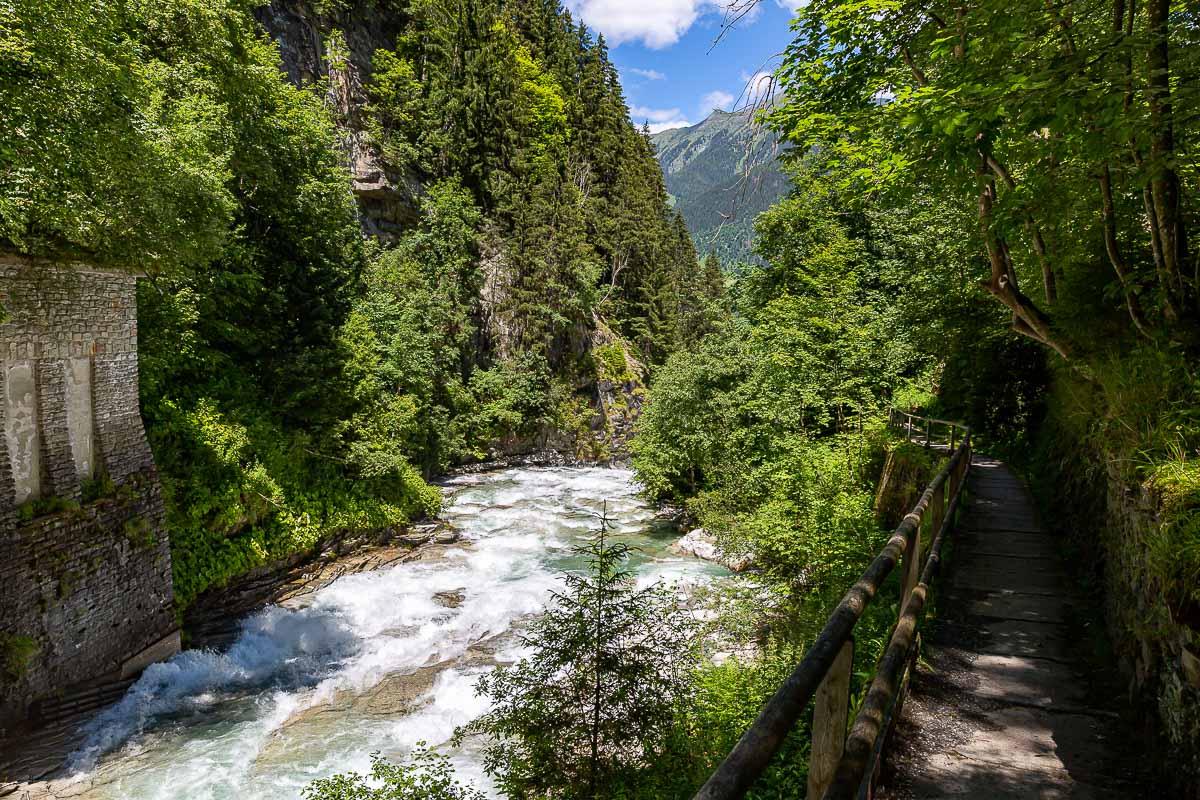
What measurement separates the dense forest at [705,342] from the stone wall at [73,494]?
899 mm

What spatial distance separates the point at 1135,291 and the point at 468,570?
628 inches

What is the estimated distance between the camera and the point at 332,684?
11.8 meters

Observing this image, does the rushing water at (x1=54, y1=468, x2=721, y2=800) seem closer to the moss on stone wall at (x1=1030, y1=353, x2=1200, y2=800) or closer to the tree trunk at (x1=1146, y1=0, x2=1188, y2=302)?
the moss on stone wall at (x1=1030, y1=353, x2=1200, y2=800)

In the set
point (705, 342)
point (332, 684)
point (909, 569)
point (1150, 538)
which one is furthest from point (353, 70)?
point (1150, 538)

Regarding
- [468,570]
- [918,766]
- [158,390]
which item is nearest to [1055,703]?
[918,766]

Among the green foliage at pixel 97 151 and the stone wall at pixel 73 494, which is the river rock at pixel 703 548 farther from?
the green foliage at pixel 97 151

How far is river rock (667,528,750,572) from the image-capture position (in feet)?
55.6

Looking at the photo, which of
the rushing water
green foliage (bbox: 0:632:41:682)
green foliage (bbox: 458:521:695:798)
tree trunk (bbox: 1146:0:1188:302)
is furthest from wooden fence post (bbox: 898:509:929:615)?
green foliage (bbox: 0:632:41:682)

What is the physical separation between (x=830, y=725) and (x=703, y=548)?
1732 cm

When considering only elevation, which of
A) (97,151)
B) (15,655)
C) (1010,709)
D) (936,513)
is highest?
(97,151)

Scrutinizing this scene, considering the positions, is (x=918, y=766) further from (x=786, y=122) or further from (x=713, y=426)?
(x=713, y=426)

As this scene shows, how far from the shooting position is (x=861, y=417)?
16.1 metres

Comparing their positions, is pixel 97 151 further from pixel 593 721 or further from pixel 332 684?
pixel 593 721

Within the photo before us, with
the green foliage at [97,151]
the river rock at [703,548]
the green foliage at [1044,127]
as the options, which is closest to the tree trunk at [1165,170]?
the green foliage at [1044,127]
